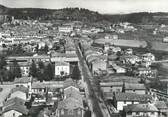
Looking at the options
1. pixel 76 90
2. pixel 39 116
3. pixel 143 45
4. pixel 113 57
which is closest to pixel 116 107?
pixel 76 90

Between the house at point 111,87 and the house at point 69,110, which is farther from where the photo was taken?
the house at point 111,87

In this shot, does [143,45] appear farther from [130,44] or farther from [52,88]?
[52,88]

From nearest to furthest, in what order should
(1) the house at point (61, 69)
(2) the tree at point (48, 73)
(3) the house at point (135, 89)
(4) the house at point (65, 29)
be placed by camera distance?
(3) the house at point (135, 89) < (2) the tree at point (48, 73) < (1) the house at point (61, 69) < (4) the house at point (65, 29)

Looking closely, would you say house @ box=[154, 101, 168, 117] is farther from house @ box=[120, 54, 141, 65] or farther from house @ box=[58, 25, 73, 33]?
house @ box=[58, 25, 73, 33]

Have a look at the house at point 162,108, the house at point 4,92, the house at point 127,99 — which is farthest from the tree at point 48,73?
the house at point 162,108

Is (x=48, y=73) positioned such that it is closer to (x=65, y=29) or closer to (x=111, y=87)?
(x=111, y=87)

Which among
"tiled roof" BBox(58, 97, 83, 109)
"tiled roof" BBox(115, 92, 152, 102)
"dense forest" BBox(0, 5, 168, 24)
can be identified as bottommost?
"tiled roof" BBox(115, 92, 152, 102)

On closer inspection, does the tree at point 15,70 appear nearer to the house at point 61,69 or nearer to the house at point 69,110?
the house at point 61,69

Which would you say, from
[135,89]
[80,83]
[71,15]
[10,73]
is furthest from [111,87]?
[71,15]

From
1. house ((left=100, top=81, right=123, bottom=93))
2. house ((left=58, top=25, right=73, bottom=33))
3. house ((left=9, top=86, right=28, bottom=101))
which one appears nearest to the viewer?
house ((left=9, top=86, right=28, bottom=101))

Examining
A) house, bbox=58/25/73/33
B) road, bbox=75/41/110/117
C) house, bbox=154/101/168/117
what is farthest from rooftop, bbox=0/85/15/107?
house, bbox=58/25/73/33

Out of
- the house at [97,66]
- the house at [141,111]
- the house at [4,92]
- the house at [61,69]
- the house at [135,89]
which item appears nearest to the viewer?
the house at [141,111]
